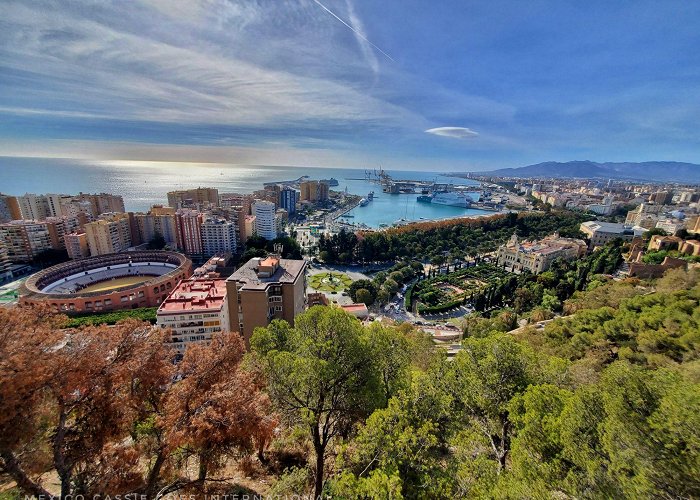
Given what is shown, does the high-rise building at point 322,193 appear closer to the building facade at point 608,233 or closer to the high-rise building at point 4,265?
the building facade at point 608,233

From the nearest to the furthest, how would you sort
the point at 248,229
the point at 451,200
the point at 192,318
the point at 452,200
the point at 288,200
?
the point at 192,318 → the point at 248,229 → the point at 288,200 → the point at 452,200 → the point at 451,200

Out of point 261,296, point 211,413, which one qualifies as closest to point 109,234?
point 261,296

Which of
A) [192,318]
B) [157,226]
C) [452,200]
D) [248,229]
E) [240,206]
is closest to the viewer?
[192,318]

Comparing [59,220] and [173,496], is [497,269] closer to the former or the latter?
[173,496]

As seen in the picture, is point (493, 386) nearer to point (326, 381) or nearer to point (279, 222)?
point (326, 381)

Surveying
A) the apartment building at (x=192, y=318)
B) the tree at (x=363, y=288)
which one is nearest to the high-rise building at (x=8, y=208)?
the apartment building at (x=192, y=318)
